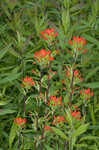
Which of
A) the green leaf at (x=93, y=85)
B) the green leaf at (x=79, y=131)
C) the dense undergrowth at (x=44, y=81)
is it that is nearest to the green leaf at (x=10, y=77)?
the dense undergrowth at (x=44, y=81)

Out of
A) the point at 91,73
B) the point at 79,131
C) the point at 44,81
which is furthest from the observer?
the point at 91,73

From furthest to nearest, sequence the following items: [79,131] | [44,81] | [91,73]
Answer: [91,73]
[44,81]
[79,131]

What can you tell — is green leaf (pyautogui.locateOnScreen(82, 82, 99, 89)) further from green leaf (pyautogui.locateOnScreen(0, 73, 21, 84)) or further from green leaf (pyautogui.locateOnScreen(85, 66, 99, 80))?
green leaf (pyautogui.locateOnScreen(0, 73, 21, 84))

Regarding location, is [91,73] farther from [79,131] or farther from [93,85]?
[79,131]

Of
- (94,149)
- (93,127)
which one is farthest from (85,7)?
(94,149)

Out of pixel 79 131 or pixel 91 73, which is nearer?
pixel 79 131

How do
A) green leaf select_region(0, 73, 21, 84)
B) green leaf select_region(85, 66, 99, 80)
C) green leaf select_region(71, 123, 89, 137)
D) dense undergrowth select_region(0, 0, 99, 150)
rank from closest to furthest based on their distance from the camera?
green leaf select_region(71, 123, 89, 137) → dense undergrowth select_region(0, 0, 99, 150) → green leaf select_region(0, 73, 21, 84) → green leaf select_region(85, 66, 99, 80)

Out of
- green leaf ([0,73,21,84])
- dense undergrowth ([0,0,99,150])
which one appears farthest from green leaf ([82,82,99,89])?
green leaf ([0,73,21,84])

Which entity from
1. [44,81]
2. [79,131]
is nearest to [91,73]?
[44,81]

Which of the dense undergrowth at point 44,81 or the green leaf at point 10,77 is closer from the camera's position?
the dense undergrowth at point 44,81

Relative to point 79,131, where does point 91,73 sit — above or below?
above

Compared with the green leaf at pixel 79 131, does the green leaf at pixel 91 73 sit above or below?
above

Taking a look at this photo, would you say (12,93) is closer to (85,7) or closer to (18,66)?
(18,66)

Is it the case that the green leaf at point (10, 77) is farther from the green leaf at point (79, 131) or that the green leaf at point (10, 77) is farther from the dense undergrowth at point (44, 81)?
the green leaf at point (79, 131)
